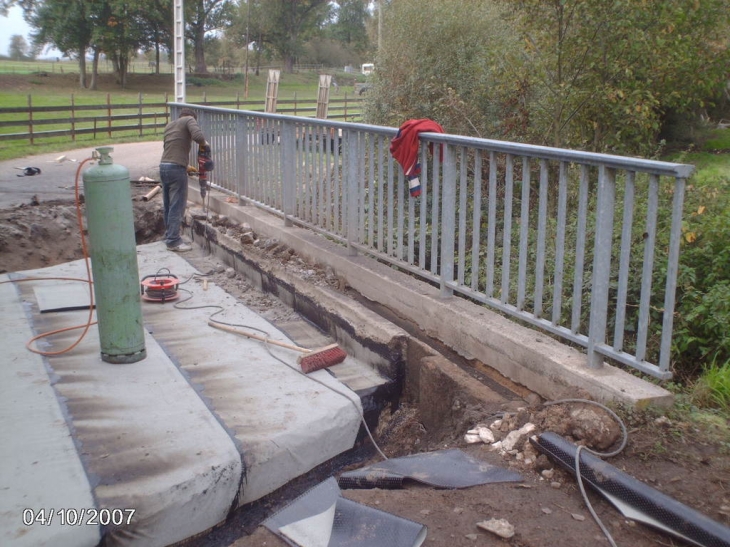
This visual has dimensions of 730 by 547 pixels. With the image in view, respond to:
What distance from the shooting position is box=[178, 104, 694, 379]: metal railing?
11.8 feet

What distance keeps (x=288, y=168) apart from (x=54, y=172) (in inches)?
388

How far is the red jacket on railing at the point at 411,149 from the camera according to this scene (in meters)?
4.99

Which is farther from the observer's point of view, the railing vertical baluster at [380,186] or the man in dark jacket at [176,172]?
the man in dark jacket at [176,172]

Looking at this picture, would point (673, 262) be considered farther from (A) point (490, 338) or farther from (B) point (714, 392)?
(A) point (490, 338)

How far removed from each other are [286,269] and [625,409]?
3.91 metres

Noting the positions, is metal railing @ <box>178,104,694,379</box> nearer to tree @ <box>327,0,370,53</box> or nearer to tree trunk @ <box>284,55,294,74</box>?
tree trunk @ <box>284,55,294,74</box>

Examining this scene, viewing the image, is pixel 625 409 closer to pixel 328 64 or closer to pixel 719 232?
pixel 719 232

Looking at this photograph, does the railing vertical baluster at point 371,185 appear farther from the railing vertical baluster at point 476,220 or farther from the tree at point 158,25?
the tree at point 158,25

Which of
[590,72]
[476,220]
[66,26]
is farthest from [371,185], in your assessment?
[66,26]

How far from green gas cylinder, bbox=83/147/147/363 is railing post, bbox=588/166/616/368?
10.4 ft

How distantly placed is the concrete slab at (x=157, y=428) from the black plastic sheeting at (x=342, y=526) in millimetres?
646

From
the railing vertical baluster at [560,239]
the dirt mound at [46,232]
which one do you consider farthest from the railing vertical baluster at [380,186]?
the dirt mound at [46,232]

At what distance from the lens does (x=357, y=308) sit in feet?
18.7
